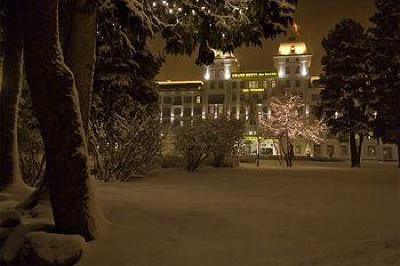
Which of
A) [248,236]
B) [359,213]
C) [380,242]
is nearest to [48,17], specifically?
[248,236]

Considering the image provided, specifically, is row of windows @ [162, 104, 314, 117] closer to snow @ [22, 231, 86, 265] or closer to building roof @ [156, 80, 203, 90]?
building roof @ [156, 80, 203, 90]

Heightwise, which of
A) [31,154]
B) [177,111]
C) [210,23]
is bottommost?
[31,154]

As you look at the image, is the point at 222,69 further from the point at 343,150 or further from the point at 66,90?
the point at 66,90

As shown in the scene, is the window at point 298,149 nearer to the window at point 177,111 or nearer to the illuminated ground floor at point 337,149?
the illuminated ground floor at point 337,149

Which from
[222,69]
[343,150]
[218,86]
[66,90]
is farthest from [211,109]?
[66,90]

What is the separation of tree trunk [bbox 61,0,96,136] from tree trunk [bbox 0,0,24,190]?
3.87m

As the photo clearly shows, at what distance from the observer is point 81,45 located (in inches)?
292

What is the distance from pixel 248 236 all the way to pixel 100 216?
220 centimetres

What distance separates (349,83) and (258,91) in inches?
2238

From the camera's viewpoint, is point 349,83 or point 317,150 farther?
point 317,150

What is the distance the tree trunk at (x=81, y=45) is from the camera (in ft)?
24.3

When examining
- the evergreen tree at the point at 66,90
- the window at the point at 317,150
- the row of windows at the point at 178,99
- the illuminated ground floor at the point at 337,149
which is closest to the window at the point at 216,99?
the row of windows at the point at 178,99

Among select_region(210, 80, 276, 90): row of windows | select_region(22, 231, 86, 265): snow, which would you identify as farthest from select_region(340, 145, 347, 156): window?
select_region(22, 231, 86, 265): snow

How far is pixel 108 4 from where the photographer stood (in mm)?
8367
